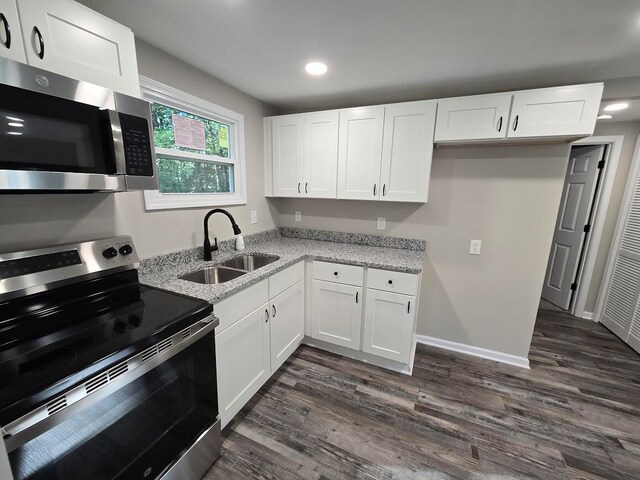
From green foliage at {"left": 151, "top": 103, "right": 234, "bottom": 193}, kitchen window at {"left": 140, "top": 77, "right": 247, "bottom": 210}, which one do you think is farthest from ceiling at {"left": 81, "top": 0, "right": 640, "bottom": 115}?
green foliage at {"left": 151, "top": 103, "right": 234, "bottom": 193}

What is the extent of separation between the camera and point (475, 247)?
91.7 inches

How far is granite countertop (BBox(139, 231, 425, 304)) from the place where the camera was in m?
1.47

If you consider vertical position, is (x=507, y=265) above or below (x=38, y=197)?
below

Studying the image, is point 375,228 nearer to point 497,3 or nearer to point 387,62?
point 387,62

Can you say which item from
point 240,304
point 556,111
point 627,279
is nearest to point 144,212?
point 240,304

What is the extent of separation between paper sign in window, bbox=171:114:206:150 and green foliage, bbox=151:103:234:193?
0.07 ft

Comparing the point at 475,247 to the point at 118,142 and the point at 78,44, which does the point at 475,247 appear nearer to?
the point at 118,142

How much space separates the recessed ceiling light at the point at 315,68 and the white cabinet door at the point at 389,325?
1.64 m

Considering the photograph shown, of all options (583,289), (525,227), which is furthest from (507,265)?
(583,289)

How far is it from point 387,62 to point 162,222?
5.84 feet

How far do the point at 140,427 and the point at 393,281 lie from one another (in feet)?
5.48

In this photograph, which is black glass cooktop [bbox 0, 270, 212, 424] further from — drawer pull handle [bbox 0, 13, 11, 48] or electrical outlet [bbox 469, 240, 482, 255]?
electrical outlet [bbox 469, 240, 482, 255]

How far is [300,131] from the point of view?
2.44m

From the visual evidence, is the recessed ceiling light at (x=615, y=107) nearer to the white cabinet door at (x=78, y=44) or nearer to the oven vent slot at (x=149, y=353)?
the white cabinet door at (x=78, y=44)
